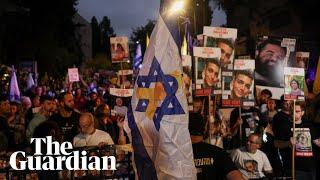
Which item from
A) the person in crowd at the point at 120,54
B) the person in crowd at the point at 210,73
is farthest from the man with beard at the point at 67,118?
the person in crowd at the point at 120,54

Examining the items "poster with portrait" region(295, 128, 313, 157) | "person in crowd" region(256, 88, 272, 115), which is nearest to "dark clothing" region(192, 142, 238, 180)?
"poster with portrait" region(295, 128, 313, 157)

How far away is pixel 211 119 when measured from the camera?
11133 mm

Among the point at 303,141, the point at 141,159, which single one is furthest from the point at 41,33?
the point at 141,159

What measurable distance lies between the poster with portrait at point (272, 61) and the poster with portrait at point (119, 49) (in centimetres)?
393

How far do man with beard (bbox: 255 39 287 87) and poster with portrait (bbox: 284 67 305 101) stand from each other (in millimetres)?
3067

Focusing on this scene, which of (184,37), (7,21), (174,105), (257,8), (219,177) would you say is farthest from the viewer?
(7,21)

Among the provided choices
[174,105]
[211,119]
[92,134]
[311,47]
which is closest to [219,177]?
[174,105]

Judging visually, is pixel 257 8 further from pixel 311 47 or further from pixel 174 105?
pixel 174 105

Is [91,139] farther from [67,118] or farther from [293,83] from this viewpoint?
[293,83]

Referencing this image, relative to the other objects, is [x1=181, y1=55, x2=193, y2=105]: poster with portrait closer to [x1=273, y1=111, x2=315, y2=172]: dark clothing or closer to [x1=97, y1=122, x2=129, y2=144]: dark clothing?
[x1=97, y1=122, x2=129, y2=144]: dark clothing

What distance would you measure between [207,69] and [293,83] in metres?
2.30

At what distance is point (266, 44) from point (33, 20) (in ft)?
165

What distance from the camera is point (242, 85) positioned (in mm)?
11461

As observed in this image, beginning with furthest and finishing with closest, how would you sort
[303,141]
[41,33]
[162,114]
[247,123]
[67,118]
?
[41,33]
[247,123]
[67,118]
[303,141]
[162,114]
